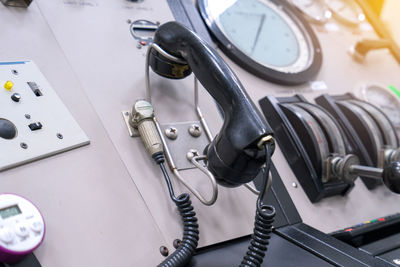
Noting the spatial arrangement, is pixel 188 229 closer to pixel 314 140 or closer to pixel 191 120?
pixel 191 120

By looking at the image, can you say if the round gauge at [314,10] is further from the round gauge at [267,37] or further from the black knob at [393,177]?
the black knob at [393,177]

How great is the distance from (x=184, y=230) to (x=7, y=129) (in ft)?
1.20

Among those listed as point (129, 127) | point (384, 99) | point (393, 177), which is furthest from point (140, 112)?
point (384, 99)

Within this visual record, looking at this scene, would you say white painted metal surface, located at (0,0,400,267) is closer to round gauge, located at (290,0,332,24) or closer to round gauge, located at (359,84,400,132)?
round gauge, located at (359,84,400,132)

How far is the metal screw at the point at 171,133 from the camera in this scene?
2.92 feet

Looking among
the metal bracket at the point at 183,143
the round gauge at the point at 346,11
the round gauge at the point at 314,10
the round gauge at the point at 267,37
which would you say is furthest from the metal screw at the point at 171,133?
the round gauge at the point at 346,11

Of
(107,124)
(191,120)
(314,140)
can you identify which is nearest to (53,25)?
(107,124)

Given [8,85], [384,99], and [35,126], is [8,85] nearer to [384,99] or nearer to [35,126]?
[35,126]

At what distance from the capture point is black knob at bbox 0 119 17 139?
2.25ft

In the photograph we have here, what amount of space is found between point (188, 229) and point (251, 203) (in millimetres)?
218

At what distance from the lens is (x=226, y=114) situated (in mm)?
743

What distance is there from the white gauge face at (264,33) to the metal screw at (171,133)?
48cm

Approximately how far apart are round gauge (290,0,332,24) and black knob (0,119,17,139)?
1266 millimetres

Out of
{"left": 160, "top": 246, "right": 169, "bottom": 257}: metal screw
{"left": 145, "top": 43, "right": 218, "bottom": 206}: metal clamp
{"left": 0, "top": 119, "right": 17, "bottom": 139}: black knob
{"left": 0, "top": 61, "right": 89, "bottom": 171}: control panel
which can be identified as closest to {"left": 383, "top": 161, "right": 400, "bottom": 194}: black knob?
{"left": 145, "top": 43, "right": 218, "bottom": 206}: metal clamp
